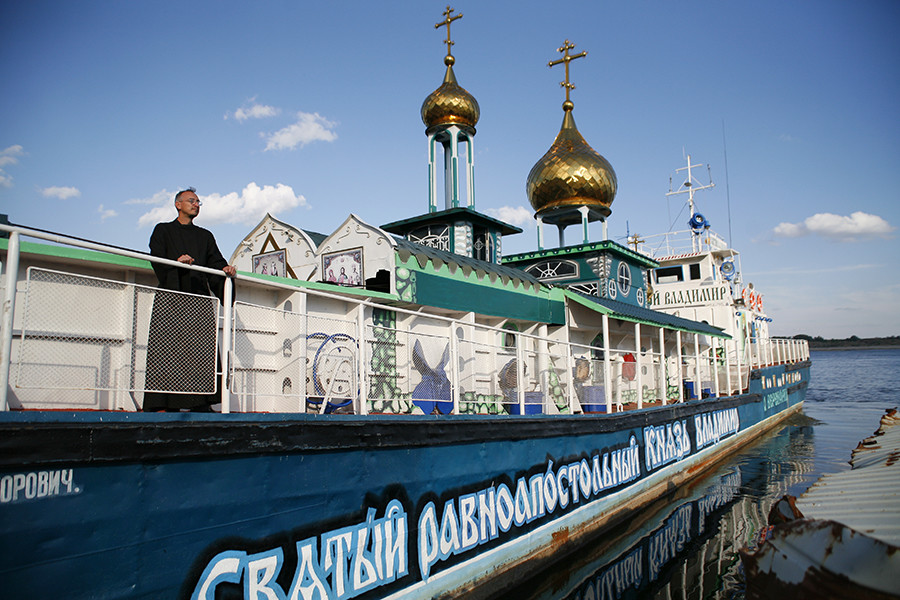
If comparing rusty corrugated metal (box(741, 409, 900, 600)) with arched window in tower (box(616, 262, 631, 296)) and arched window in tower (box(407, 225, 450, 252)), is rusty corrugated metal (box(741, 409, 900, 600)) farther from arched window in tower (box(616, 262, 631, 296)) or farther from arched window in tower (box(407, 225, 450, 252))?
arched window in tower (box(616, 262, 631, 296))

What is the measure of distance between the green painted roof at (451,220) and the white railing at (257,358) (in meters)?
4.97

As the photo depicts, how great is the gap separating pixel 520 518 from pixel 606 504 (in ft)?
9.31

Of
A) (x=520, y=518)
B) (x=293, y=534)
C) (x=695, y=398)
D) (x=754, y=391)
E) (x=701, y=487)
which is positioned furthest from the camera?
(x=754, y=391)

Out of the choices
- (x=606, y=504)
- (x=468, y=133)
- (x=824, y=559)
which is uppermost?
(x=468, y=133)

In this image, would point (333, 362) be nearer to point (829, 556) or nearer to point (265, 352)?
point (265, 352)

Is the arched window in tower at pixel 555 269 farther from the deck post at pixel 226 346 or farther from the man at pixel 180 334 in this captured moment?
the deck post at pixel 226 346

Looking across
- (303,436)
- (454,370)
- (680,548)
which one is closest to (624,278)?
(680,548)

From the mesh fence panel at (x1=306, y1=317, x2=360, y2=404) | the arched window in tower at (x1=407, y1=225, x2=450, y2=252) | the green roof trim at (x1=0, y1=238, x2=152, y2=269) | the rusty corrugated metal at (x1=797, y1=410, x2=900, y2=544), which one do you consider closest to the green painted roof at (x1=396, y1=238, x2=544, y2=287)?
the mesh fence panel at (x1=306, y1=317, x2=360, y2=404)

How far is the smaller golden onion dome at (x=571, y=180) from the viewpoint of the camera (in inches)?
803

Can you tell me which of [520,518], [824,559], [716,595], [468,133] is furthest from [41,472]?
[468,133]

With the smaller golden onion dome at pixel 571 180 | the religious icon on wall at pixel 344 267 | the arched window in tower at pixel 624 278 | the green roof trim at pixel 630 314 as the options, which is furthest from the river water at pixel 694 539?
the smaller golden onion dome at pixel 571 180

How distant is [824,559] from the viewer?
2855 mm

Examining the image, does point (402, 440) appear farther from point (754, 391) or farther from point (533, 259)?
point (754, 391)

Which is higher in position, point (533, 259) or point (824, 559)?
point (533, 259)
